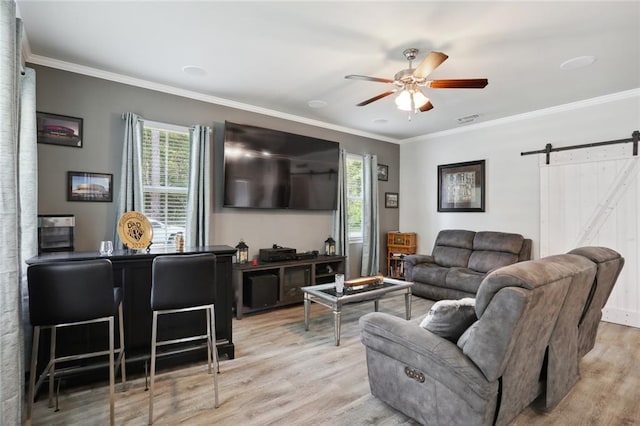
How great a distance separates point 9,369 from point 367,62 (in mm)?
3474

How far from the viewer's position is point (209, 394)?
2316 mm

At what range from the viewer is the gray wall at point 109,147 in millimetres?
3225

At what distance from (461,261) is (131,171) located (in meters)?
4.61

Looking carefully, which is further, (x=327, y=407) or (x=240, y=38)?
(x=240, y=38)

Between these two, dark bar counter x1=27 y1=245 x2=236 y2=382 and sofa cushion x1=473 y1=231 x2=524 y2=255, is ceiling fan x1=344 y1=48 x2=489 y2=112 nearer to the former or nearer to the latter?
dark bar counter x1=27 y1=245 x2=236 y2=382

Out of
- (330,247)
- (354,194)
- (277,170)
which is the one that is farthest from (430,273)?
(277,170)

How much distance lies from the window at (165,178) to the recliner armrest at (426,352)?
2.78m

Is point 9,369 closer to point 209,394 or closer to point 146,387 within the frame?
point 146,387

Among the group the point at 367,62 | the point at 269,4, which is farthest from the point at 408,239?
the point at 269,4

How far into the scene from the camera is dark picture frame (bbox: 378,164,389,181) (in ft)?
20.3

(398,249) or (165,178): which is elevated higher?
(165,178)

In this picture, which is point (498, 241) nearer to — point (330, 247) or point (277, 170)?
point (330, 247)

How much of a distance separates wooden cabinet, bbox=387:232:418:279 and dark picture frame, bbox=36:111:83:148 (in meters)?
4.92

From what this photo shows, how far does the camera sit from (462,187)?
5.51 metres
